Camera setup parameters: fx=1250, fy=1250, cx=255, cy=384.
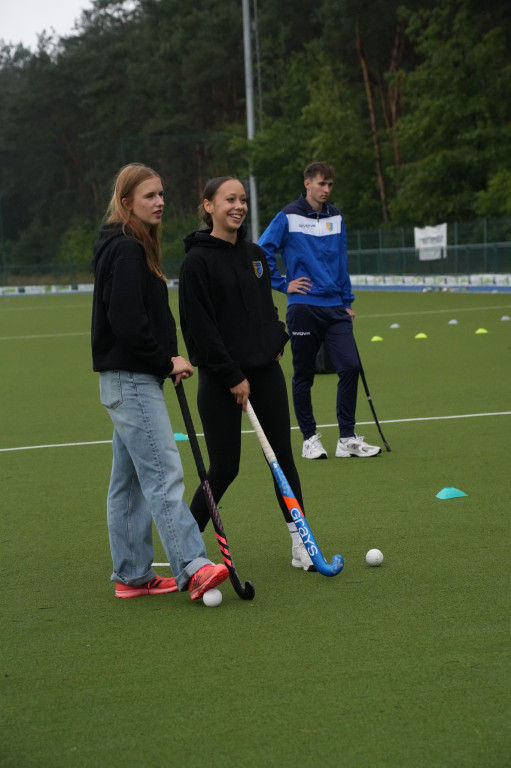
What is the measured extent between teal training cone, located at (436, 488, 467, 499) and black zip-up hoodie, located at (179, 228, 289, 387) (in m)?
1.97

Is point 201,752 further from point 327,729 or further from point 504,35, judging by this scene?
point 504,35

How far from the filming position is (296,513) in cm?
554

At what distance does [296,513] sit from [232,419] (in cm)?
52

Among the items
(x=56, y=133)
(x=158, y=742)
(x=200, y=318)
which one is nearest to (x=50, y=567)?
(x=200, y=318)

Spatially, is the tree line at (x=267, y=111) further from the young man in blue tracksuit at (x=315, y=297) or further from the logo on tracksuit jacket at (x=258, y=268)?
the logo on tracksuit jacket at (x=258, y=268)

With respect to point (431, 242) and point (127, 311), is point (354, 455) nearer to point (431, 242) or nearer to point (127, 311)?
point (127, 311)

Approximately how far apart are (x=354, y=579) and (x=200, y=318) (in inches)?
52.4

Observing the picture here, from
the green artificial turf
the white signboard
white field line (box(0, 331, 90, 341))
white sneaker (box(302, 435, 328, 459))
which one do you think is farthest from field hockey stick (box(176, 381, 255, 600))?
the white signboard

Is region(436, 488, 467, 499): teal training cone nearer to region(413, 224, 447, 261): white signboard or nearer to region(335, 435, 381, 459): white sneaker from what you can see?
region(335, 435, 381, 459): white sneaker

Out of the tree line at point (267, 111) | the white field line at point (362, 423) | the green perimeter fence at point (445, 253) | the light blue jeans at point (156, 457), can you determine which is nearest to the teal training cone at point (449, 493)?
the light blue jeans at point (156, 457)

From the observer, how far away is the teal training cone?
7.17m

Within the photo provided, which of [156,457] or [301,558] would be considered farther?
[301,558]

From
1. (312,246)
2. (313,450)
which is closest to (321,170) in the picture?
(312,246)

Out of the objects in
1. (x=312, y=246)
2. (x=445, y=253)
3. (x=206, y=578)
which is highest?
(x=312, y=246)
